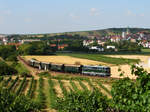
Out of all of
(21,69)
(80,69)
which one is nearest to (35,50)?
(21,69)

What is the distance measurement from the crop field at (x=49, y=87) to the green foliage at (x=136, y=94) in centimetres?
1218

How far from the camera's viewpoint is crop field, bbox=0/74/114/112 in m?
29.0

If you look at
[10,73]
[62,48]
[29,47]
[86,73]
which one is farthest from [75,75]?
[62,48]

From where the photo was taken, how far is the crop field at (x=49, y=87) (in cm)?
2897

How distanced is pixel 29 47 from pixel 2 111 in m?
105

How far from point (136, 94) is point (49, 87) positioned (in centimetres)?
3163

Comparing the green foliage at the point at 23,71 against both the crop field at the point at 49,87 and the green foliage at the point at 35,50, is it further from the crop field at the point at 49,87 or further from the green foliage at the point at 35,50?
the green foliage at the point at 35,50

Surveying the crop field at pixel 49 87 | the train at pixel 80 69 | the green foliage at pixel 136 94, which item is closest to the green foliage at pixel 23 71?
the train at pixel 80 69

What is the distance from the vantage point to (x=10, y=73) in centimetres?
5394

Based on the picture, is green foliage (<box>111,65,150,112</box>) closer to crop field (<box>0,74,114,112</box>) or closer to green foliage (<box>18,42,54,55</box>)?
crop field (<box>0,74,114,112</box>)

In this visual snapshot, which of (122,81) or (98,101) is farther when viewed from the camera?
(98,101)

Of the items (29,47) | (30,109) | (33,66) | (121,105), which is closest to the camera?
(121,105)

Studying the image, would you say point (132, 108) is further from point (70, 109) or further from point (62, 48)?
point (62, 48)

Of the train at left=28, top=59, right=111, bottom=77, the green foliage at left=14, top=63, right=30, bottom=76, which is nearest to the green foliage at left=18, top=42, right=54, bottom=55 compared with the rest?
the green foliage at left=14, top=63, right=30, bottom=76
